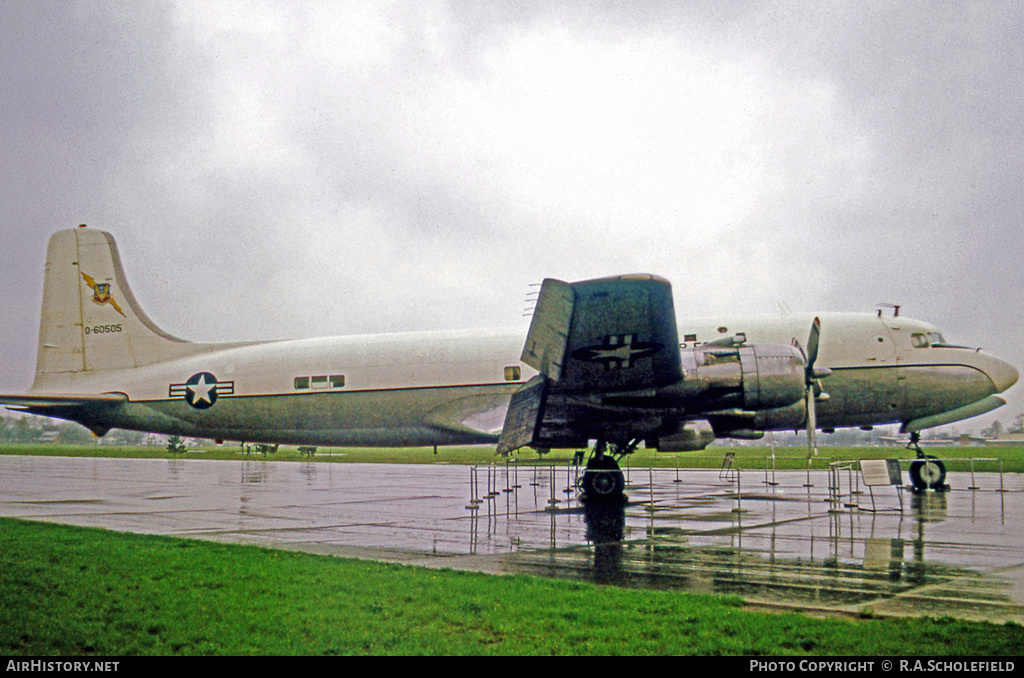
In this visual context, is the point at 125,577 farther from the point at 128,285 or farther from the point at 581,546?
the point at 128,285

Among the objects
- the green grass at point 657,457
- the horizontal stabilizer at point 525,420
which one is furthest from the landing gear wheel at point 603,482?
the green grass at point 657,457

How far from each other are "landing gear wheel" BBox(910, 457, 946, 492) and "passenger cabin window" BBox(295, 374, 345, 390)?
56.0ft

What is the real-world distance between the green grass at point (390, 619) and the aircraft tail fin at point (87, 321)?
49.9 ft

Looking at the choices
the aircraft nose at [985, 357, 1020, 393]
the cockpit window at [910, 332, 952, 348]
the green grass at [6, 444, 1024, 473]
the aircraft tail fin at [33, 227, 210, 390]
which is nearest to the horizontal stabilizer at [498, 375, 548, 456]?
the cockpit window at [910, 332, 952, 348]

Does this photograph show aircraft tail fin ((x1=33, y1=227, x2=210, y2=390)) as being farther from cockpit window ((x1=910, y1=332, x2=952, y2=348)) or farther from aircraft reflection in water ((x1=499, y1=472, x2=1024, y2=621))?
cockpit window ((x1=910, y1=332, x2=952, y2=348))

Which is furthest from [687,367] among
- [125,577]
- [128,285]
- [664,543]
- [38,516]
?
[128,285]

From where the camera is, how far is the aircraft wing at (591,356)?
41.1 feet

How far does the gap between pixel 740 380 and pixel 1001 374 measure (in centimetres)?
1016

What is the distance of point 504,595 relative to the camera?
24.8 feet

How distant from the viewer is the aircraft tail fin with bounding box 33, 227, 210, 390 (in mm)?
22781

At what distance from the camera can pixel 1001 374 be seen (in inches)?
800

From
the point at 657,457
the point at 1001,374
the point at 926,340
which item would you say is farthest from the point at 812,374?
the point at 657,457

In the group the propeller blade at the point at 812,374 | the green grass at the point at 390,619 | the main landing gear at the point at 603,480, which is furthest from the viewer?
the main landing gear at the point at 603,480

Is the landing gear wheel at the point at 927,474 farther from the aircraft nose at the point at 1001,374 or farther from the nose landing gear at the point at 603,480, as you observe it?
the nose landing gear at the point at 603,480
